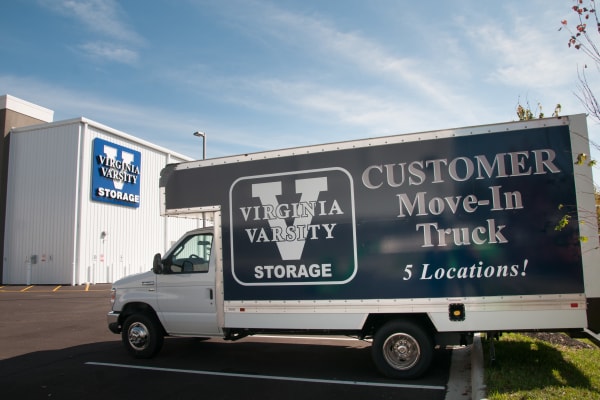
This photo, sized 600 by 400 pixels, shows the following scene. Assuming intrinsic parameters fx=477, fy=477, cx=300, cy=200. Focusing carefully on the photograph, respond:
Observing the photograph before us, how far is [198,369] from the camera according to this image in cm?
738

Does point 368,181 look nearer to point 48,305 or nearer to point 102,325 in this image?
point 102,325

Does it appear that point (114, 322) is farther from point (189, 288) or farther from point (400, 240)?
point (400, 240)

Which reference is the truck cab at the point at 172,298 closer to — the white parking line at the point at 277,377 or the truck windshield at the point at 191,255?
the truck windshield at the point at 191,255

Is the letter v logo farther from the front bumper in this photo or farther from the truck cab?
the front bumper

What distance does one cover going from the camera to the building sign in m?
25.9

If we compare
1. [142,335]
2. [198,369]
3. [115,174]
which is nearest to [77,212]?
[115,174]

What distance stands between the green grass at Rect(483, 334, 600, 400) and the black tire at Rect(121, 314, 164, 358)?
5.15m

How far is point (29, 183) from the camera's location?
25.8m

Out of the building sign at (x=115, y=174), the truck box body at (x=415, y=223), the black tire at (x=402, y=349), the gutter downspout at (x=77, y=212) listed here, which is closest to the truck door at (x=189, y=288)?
the truck box body at (x=415, y=223)

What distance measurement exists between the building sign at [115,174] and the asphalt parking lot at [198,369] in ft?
52.1

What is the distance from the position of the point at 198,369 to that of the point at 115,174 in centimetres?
2220

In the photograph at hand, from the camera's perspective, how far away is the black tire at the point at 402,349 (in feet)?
20.7

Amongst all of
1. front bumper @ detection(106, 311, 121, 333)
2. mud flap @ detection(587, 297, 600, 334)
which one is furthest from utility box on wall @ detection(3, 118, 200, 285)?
mud flap @ detection(587, 297, 600, 334)

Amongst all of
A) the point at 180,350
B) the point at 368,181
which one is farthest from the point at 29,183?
the point at 368,181
